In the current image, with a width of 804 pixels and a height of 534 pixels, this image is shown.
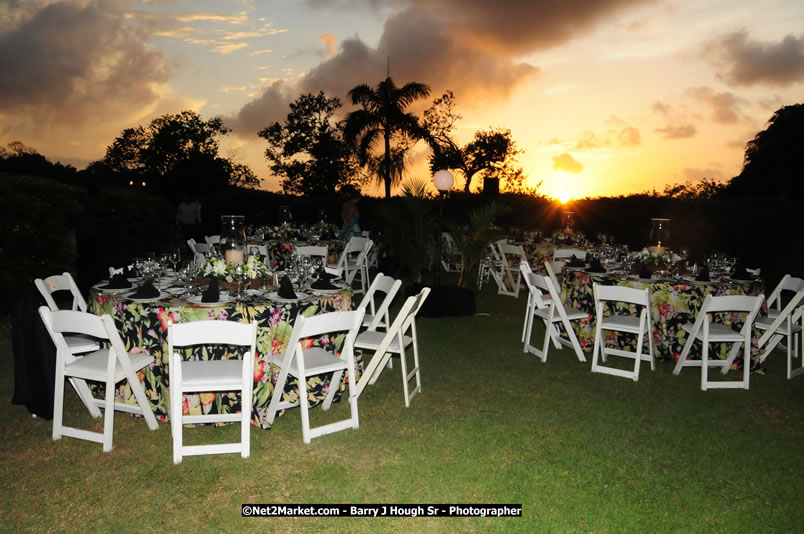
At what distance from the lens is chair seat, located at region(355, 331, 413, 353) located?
13.6 feet

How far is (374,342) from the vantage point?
434 cm

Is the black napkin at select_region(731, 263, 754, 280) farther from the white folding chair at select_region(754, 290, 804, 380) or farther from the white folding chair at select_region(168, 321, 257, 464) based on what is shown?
the white folding chair at select_region(168, 321, 257, 464)

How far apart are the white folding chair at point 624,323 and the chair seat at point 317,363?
2573mm

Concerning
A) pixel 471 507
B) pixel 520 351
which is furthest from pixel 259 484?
pixel 520 351

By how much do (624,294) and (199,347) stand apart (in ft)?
12.0

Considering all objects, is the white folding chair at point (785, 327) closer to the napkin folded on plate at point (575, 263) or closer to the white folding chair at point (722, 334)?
the white folding chair at point (722, 334)

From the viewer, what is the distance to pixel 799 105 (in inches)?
796

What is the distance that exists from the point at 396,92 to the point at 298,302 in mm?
18102

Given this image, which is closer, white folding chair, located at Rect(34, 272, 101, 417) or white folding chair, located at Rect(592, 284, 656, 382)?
white folding chair, located at Rect(34, 272, 101, 417)

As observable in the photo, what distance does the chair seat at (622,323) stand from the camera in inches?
197

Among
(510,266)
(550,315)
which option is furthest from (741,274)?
(510,266)

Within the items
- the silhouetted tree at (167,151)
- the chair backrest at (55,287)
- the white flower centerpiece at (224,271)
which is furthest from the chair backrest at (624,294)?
the silhouetted tree at (167,151)

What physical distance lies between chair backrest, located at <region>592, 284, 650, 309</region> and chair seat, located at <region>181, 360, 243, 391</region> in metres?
3.27

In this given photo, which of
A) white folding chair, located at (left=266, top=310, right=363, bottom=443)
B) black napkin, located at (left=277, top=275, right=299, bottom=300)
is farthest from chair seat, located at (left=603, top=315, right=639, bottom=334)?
black napkin, located at (left=277, top=275, right=299, bottom=300)
